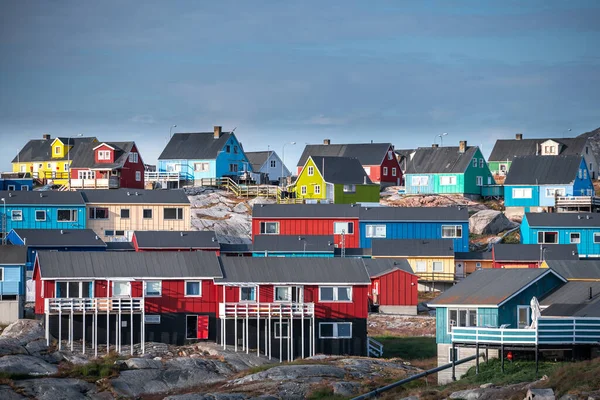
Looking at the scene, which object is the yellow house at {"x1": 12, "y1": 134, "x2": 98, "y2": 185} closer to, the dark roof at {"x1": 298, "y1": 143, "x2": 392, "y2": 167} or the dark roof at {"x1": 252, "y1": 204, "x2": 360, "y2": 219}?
the dark roof at {"x1": 298, "y1": 143, "x2": 392, "y2": 167}

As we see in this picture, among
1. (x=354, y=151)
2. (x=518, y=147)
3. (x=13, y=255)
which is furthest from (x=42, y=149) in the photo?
(x=13, y=255)

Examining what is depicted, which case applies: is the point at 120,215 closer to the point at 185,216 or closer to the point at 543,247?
the point at 185,216

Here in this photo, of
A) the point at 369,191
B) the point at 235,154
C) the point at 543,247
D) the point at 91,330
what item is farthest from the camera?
the point at 235,154

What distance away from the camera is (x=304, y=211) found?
318 ft

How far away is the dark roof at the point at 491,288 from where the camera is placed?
5403 cm

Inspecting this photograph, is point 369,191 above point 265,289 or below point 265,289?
above

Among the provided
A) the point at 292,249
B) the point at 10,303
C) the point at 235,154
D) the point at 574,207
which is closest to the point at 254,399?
the point at 10,303

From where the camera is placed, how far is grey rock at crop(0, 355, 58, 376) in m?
53.8

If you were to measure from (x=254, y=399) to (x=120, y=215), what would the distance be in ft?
168

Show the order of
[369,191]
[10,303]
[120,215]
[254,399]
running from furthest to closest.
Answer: [369,191], [120,215], [10,303], [254,399]

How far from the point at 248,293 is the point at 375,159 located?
6544 cm

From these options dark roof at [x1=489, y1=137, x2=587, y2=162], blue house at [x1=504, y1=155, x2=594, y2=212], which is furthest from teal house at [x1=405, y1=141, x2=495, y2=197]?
dark roof at [x1=489, y1=137, x2=587, y2=162]

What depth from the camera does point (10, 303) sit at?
6806 centimetres

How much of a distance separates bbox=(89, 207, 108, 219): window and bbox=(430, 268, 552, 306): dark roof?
149 feet
